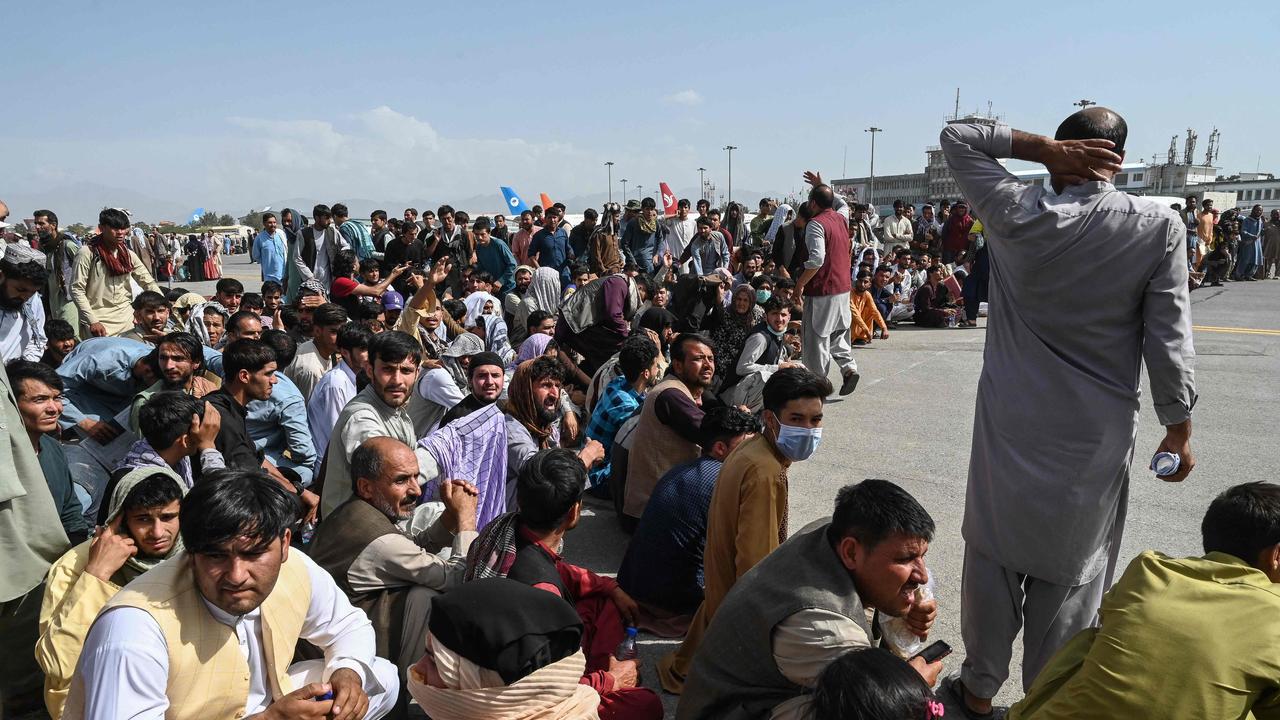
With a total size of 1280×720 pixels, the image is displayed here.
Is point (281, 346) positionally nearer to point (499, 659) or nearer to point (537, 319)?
point (537, 319)

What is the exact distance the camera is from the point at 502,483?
4598mm

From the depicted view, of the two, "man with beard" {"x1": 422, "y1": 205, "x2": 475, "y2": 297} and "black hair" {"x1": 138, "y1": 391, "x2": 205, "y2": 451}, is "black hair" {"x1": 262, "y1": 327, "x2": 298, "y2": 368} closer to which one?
"black hair" {"x1": 138, "y1": 391, "x2": 205, "y2": 451}

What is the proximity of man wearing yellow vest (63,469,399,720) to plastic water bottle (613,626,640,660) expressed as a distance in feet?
3.07

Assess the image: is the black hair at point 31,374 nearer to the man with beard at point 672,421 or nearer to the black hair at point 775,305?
the man with beard at point 672,421

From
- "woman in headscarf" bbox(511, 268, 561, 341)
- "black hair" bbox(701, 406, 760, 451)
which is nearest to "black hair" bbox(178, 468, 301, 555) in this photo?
"black hair" bbox(701, 406, 760, 451)

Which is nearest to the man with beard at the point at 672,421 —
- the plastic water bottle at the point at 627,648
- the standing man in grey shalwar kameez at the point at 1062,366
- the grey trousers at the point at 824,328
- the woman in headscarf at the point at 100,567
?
the plastic water bottle at the point at 627,648

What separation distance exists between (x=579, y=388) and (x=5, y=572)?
4.69m

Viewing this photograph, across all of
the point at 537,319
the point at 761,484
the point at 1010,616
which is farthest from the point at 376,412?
the point at 537,319

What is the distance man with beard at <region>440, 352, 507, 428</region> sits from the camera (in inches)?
185

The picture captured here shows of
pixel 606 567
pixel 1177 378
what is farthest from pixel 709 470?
pixel 1177 378

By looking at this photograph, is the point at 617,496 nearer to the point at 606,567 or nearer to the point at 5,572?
the point at 606,567

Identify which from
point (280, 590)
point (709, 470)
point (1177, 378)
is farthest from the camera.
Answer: point (709, 470)

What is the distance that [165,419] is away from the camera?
3.78 metres

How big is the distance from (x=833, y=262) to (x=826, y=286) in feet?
0.78
